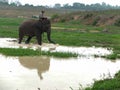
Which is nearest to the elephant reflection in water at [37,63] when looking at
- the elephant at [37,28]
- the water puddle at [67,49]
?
the water puddle at [67,49]

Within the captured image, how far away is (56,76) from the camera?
12.6m

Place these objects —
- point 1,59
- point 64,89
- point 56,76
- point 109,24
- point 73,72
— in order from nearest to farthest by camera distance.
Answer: point 64,89 < point 56,76 < point 73,72 < point 1,59 < point 109,24

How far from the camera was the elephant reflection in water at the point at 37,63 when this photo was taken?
14.3 m

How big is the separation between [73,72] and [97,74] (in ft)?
2.85

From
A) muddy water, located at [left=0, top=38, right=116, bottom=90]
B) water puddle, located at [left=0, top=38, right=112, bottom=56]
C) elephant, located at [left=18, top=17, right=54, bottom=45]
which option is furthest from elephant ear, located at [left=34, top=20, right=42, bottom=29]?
muddy water, located at [left=0, top=38, right=116, bottom=90]

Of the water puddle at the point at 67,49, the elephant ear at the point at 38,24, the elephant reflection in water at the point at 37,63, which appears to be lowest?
the water puddle at the point at 67,49

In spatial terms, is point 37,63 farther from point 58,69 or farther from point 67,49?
point 67,49

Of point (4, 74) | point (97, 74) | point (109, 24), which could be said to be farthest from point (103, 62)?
point (109, 24)

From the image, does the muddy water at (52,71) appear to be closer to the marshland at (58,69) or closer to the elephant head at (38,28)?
the marshland at (58,69)

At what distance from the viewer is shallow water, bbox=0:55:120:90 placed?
1116 centimetres

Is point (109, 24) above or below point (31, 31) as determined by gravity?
below

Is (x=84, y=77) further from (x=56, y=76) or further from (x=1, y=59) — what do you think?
(x=1, y=59)

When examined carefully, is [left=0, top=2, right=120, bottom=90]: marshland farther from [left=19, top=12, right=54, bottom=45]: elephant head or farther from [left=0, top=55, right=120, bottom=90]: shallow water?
[left=19, top=12, right=54, bottom=45]: elephant head

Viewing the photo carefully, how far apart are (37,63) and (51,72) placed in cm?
208
